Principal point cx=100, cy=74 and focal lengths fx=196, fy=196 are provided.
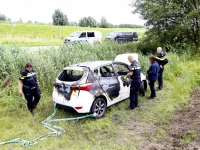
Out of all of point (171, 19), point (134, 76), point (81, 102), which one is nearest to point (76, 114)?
point (81, 102)

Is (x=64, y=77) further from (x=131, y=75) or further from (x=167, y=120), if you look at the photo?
(x=167, y=120)

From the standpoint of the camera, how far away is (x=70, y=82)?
516 centimetres

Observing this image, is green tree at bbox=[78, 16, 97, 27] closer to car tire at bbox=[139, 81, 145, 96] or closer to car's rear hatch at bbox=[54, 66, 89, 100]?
car tire at bbox=[139, 81, 145, 96]

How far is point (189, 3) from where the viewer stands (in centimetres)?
1210

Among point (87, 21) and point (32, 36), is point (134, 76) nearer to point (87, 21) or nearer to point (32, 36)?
point (32, 36)

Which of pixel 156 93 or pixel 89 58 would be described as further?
pixel 89 58

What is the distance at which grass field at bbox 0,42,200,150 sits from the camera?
4328 millimetres

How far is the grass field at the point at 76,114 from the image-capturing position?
4.33 m

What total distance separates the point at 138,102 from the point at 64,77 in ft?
8.72

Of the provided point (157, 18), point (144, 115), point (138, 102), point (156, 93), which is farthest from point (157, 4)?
point (144, 115)

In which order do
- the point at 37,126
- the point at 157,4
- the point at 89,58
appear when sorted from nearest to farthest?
the point at 37,126 < the point at 89,58 < the point at 157,4

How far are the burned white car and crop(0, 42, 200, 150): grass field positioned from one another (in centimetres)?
40

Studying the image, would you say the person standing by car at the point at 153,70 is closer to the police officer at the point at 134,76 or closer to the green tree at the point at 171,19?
the police officer at the point at 134,76

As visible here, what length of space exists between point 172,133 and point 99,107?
1.98 meters
